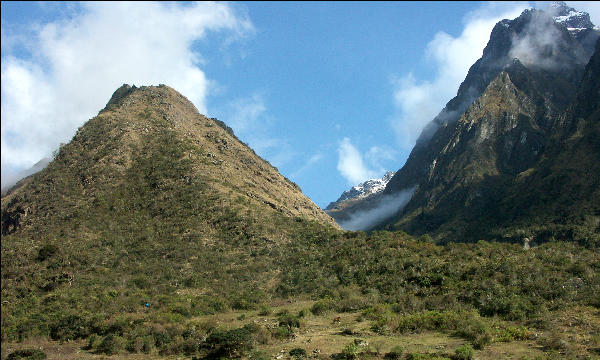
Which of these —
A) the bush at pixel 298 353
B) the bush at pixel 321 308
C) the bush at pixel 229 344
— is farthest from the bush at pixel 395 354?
the bush at pixel 321 308

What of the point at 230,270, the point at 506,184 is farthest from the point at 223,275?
the point at 506,184

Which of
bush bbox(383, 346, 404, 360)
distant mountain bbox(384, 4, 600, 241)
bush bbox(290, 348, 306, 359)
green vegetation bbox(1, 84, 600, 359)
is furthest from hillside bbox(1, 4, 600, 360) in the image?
distant mountain bbox(384, 4, 600, 241)

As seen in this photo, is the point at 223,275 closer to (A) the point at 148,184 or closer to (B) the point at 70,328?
(B) the point at 70,328

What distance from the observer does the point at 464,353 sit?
22953 millimetres

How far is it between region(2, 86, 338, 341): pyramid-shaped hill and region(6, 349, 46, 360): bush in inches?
252

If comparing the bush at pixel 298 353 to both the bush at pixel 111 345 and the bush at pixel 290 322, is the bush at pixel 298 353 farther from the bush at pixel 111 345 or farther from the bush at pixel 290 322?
the bush at pixel 111 345

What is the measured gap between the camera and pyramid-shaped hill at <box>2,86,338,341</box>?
43.7 m

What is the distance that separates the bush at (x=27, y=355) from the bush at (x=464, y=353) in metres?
22.5

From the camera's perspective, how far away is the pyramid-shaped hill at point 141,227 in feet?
143

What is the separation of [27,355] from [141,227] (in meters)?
33.1

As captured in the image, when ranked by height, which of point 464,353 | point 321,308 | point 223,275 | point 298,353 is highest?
point 223,275

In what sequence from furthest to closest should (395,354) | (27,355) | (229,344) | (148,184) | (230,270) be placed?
(148,184) < (230,270) < (27,355) < (229,344) < (395,354)

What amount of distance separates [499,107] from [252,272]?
171 m

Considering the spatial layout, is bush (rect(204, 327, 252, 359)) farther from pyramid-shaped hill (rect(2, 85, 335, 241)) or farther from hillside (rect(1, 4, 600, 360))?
pyramid-shaped hill (rect(2, 85, 335, 241))
